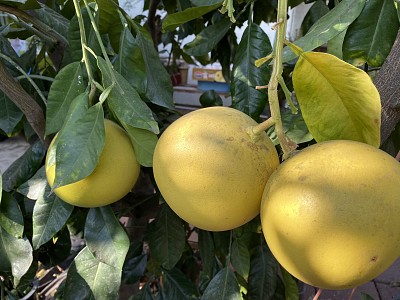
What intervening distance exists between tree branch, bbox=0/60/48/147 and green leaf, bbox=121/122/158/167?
0.19 m

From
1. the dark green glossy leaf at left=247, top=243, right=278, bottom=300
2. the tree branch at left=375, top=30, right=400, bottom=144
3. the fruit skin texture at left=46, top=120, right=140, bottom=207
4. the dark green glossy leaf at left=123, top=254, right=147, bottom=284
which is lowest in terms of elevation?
the dark green glossy leaf at left=123, top=254, right=147, bottom=284

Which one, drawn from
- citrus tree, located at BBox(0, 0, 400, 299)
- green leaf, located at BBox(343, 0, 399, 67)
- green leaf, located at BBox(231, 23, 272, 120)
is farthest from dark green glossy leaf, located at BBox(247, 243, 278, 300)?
green leaf, located at BBox(343, 0, 399, 67)

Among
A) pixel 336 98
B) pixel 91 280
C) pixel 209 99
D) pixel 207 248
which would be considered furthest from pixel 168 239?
pixel 336 98

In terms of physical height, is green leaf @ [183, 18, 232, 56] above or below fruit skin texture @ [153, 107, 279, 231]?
below

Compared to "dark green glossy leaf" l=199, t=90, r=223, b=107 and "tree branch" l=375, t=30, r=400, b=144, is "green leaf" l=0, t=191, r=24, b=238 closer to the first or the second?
"dark green glossy leaf" l=199, t=90, r=223, b=107

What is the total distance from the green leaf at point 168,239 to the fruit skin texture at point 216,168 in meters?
0.39

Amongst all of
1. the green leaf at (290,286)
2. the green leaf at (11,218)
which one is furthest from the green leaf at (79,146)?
the green leaf at (290,286)

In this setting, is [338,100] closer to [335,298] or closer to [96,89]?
[96,89]

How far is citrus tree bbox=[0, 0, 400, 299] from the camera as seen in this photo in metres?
0.37

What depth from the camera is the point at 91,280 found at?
648 mm

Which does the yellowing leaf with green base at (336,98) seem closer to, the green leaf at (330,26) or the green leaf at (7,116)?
the green leaf at (330,26)

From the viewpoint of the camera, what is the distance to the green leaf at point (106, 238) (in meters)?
0.59

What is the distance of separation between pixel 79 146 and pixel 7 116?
1.24 feet

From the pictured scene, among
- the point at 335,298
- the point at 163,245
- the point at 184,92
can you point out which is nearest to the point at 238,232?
the point at 163,245
